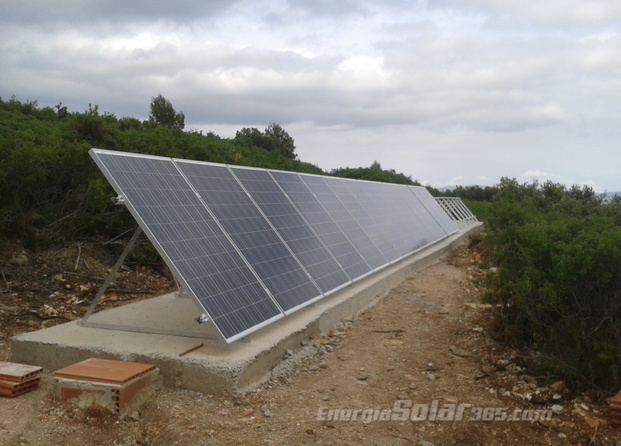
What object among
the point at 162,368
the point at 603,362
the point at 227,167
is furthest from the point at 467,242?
the point at 162,368

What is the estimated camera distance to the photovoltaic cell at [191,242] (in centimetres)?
584

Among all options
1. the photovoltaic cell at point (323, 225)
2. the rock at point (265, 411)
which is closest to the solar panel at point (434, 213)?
the photovoltaic cell at point (323, 225)

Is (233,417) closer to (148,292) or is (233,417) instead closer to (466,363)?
(466,363)

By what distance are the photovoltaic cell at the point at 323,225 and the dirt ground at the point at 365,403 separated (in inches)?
53.1

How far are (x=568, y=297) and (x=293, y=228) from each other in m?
4.05

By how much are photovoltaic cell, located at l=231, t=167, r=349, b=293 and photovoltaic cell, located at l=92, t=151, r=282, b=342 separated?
62.0 inches

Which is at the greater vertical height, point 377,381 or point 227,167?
point 227,167

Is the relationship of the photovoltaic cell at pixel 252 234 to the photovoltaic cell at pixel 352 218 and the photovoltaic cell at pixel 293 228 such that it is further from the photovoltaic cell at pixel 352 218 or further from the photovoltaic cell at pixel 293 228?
the photovoltaic cell at pixel 352 218

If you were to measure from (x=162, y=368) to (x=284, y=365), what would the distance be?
136cm

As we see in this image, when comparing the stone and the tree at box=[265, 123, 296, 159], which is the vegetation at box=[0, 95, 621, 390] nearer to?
the stone

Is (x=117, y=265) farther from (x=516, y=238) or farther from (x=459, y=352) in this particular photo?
(x=516, y=238)

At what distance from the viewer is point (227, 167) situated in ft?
27.8

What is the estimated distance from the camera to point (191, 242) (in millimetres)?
6309

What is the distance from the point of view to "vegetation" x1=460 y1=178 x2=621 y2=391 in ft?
19.2
